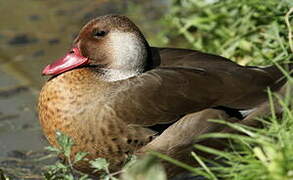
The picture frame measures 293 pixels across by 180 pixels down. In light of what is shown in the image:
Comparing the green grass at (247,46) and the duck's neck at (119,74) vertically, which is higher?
the duck's neck at (119,74)

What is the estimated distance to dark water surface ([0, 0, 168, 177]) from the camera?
5605 mm

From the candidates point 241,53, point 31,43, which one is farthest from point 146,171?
point 31,43

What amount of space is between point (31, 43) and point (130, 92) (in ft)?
10.1

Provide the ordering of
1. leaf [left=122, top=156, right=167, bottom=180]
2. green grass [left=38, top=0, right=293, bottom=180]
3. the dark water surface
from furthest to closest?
1. the dark water surface
2. green grass [left=38, top=0, right=293, bottom=180]
3. leaf [left=122, top=156, right=167, bottom=180]

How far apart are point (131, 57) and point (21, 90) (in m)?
2.10

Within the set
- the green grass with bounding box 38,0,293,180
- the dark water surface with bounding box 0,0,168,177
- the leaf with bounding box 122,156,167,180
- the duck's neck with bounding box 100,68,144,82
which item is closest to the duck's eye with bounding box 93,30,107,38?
the duck's neck with bounding box 100,68,144,82

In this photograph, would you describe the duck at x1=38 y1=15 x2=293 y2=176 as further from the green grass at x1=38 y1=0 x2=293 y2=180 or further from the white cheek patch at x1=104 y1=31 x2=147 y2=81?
the green grass at x1=38 y1=0 x2=293 y2=180

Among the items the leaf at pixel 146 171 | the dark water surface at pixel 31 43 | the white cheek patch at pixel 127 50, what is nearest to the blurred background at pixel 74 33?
the dark water surface at pixel 31 43

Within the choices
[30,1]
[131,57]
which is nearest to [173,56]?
[131,57]

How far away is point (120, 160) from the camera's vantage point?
4.36m

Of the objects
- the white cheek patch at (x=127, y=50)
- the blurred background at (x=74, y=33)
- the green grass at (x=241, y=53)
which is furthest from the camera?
the blurred background at (x=74, y=33)

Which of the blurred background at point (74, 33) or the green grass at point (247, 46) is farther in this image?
the blurred background at point (74, 33)

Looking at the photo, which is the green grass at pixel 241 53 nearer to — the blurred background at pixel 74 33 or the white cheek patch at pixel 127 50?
the blurred background at pixel 74 33

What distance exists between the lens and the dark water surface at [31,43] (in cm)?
561
